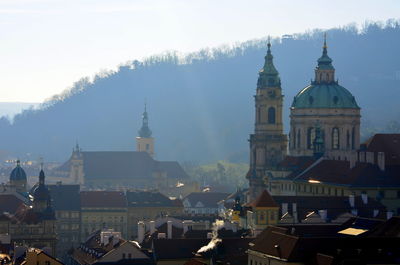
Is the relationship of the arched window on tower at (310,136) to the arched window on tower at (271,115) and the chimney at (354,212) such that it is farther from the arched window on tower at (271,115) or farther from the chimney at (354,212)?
the chimney at (354,212)

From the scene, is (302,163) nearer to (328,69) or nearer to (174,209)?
(328,69)

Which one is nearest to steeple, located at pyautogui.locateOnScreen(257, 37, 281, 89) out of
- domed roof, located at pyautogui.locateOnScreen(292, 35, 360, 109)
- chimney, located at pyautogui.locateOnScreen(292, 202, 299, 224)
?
domed roof, located at pyautogui.locateOnScreen(292, 35, 360, 109)

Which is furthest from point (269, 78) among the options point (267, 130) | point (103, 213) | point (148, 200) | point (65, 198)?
point (65, 198)

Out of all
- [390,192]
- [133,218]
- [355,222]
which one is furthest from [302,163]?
[355,222]

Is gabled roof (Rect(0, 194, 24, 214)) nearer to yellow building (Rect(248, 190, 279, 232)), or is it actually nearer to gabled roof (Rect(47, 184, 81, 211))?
gabled roof (Rect(47, 184, 81, 211))

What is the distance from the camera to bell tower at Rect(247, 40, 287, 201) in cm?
15350

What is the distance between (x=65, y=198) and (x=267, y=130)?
29.5 m

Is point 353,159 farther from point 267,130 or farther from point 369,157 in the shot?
point 267,130

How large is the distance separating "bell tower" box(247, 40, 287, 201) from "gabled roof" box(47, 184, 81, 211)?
25666 mm

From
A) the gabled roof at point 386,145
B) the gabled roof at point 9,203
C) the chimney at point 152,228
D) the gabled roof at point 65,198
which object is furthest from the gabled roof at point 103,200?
the chimney at point 152,228

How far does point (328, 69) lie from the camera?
Answer: 519ft

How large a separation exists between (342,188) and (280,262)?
48.2 meters

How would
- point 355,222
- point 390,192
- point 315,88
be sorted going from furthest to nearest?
point 315,88, point 390,192, point 355,222

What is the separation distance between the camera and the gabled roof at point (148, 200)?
172m
